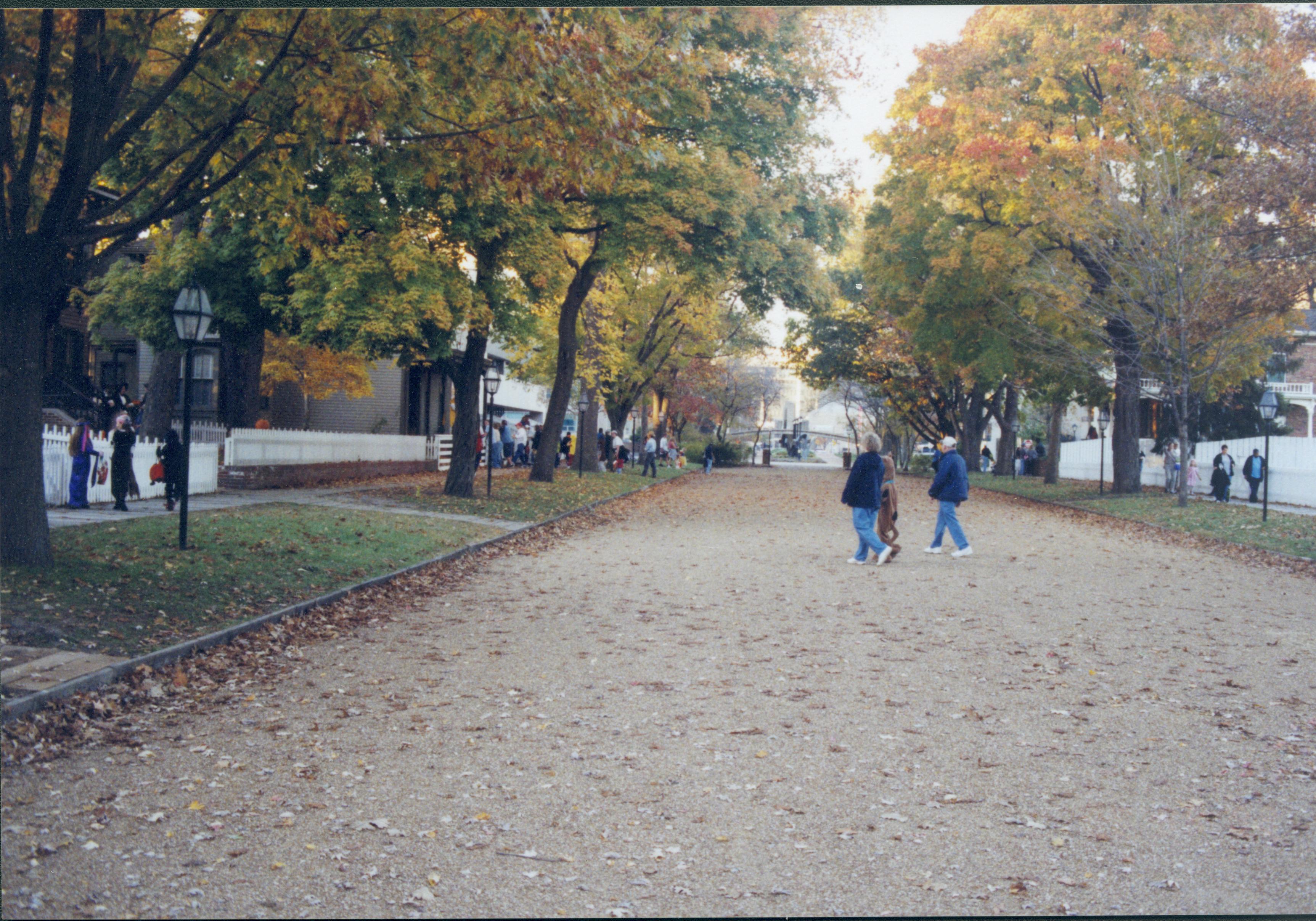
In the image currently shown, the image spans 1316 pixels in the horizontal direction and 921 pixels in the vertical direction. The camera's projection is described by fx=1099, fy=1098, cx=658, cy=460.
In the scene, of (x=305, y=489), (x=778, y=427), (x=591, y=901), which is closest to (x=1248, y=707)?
(x=591, y=901)

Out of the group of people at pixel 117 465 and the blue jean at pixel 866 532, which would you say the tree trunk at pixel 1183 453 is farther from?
the group of people at pixel 117 465

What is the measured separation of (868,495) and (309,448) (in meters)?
15.1

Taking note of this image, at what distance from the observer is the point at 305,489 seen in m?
23.2

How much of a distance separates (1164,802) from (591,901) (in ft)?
9.31

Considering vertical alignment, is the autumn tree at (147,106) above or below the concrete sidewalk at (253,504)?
above

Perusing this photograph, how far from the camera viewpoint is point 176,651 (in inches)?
307

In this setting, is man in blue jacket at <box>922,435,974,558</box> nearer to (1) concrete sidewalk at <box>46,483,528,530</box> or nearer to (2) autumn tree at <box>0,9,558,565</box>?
(1) concrete sidewalk at <box>46,483,528,530</box>

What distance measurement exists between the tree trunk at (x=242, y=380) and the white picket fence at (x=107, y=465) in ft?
15.3

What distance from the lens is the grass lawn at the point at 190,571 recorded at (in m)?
8.01

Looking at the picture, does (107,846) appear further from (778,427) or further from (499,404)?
(778,427)

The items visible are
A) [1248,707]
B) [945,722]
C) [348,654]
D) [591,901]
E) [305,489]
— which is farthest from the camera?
[305,489]

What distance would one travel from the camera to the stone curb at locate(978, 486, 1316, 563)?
1680 cm

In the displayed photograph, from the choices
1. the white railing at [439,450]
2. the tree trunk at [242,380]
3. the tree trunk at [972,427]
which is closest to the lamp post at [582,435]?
the white railing at [439,450]

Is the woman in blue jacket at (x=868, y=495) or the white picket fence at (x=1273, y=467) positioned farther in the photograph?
the white picket fence at (x=1273, y=467)
